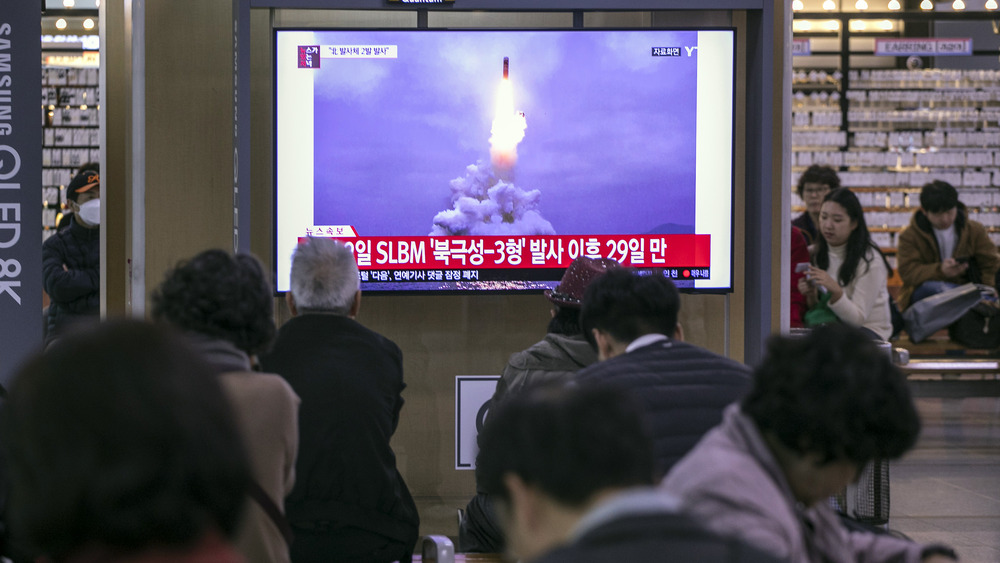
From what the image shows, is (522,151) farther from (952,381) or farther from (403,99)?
(952,381)

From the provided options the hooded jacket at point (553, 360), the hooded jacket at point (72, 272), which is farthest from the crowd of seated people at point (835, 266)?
the hooded jacket at point (72, 272)

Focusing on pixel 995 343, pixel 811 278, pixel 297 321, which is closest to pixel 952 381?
pixel 995 343

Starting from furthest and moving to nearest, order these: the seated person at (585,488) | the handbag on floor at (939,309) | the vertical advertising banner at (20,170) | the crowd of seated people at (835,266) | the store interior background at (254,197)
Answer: the handbag on floor at (939,309), the crowd of seated people at (835,266), the store interior background at (254,197), the vertical advertising banner at (20,170), the seated person at (585,488)

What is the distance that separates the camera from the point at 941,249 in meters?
7.86

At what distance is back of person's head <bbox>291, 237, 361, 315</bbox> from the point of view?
9.00 feet

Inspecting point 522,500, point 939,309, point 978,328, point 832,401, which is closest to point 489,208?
point 832,401

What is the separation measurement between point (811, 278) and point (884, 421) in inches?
133

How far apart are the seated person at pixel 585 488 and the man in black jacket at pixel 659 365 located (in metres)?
0.93

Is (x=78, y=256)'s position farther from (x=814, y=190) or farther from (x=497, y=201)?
(x=814, y=190)

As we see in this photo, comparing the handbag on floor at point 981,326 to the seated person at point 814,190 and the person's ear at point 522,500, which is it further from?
the person's ear at point 522,500

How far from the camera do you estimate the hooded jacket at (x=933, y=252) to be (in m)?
7.84

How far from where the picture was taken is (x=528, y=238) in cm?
406

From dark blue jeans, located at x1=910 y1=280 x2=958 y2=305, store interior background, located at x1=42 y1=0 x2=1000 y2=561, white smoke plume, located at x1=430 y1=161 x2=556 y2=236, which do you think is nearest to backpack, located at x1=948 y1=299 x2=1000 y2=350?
dark blue jeans, located at x1=910 y1=280 x2=958 y2=305

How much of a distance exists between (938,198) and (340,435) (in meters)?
6.46
